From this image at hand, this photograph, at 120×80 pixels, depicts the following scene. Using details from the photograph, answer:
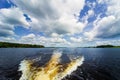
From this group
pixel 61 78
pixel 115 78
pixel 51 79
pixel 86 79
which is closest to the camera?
pixel 51 79

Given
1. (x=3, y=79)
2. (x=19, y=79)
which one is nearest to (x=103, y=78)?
(x=19, y=79)

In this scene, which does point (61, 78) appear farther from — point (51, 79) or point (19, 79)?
point (19, 79)

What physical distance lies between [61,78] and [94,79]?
19.6 feet

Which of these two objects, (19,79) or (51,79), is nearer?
(51,79)

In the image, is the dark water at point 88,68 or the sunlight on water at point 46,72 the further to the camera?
the dark water at point 88,68

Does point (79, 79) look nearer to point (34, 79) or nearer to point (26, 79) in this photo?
point (34, 79)

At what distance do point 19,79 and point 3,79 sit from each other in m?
2.97

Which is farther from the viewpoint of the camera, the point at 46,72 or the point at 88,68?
the point at 88,68

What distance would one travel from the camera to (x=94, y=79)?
16.8 metres

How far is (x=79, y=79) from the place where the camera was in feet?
53.1

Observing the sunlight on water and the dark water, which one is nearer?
the sunlight on water

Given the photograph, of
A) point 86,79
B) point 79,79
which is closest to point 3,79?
point 79,79

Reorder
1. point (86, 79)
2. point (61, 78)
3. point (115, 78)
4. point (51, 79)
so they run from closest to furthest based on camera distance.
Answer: point (51, 79)
point (61, 78)
point (86, 79)
point (115, 78)

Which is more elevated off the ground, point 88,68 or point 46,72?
point 46,72
